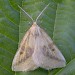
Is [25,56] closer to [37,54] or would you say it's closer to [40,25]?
[37,54]

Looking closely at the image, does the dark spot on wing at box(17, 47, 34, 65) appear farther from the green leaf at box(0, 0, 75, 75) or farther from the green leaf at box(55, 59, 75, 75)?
the green leaf at box(55, 59, 75, 75)

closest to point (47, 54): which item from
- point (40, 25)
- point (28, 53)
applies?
point (28, 53)

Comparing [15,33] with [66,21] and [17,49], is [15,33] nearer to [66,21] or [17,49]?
[17,49]

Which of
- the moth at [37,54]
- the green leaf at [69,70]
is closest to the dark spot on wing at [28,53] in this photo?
the moth at [37,54]

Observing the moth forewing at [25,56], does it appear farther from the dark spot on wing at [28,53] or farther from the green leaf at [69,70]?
the green leaf at [69,70]

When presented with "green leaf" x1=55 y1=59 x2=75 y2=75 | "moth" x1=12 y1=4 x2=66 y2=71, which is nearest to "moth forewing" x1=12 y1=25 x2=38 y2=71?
"moth" x1=12 y1=4 x2=66 y2=71
